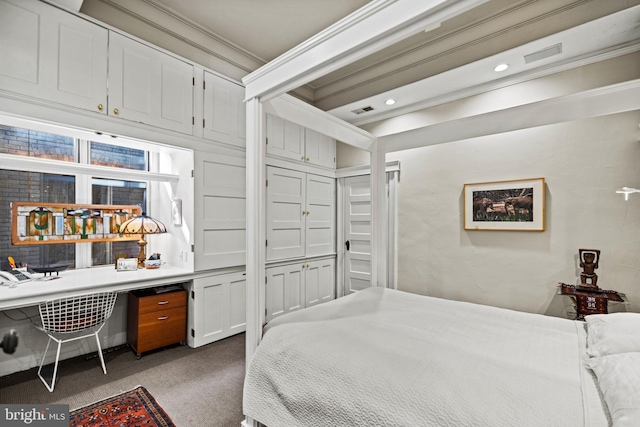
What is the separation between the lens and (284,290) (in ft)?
12.4

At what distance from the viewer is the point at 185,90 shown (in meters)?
2.92

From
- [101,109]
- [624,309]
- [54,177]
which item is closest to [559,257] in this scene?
[624,309]

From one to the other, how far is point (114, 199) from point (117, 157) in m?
0.43

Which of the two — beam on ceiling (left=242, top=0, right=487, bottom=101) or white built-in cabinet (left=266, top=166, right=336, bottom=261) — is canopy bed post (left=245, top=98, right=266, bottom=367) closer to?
beam on ceiling (left=242, top=0, right=487, bottom=101)

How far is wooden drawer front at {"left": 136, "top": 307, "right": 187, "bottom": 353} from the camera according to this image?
109 inches

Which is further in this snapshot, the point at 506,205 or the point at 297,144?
the point at 297,144

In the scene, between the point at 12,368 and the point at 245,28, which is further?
the point at 245,28

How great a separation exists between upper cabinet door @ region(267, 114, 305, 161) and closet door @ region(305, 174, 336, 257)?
1.24 ft

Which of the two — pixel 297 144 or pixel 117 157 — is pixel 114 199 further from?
pixel 297 144

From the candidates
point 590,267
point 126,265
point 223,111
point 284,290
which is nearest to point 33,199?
point 126,265

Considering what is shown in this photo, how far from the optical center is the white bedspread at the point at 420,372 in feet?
3.64

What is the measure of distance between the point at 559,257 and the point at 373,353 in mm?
2262

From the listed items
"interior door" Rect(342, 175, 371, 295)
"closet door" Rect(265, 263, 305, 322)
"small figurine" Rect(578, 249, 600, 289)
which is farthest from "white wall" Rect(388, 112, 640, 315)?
"closet door" Rect(265, 263, 305, 322)

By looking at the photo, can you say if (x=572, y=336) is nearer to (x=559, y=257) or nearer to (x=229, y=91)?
(x=559, y=257)
